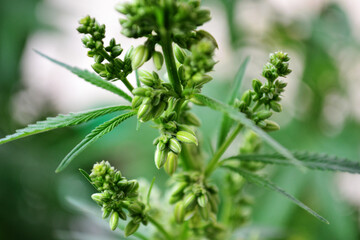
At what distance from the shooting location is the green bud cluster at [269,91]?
53 centimetres

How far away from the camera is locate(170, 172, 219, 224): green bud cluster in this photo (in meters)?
0.60

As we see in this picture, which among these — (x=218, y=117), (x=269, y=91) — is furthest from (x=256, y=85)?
(x=218, y=117)

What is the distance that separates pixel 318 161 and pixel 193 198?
188mm

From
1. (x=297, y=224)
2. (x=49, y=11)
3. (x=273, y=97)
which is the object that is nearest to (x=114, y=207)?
(x=273, y=97)

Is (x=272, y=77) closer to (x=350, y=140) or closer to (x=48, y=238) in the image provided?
(x=350, y=140)

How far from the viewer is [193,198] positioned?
0.60m

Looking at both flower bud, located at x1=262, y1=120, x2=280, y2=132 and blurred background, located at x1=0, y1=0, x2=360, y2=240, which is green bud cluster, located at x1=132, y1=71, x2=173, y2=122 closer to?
flower bud, located at x1=262, y1=120, x2=280, y2=132

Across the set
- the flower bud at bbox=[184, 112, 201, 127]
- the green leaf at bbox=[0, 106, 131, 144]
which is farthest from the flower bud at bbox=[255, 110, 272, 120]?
the green leaf at bbox=[0, 106, 131, 144]

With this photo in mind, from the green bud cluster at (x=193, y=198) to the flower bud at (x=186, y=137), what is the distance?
0.11 meters

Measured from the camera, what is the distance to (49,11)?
1.69 metres

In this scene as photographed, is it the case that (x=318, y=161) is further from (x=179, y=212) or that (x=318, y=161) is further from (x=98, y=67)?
(x=98, y=67)

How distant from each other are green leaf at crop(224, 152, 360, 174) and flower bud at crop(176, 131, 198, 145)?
120 mm

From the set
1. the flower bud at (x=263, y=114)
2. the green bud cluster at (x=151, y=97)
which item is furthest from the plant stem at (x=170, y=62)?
the flower bud at (x=263, y=114)

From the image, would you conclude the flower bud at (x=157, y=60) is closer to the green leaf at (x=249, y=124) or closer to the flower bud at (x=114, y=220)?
the green leaf at (x=249, y=124)
